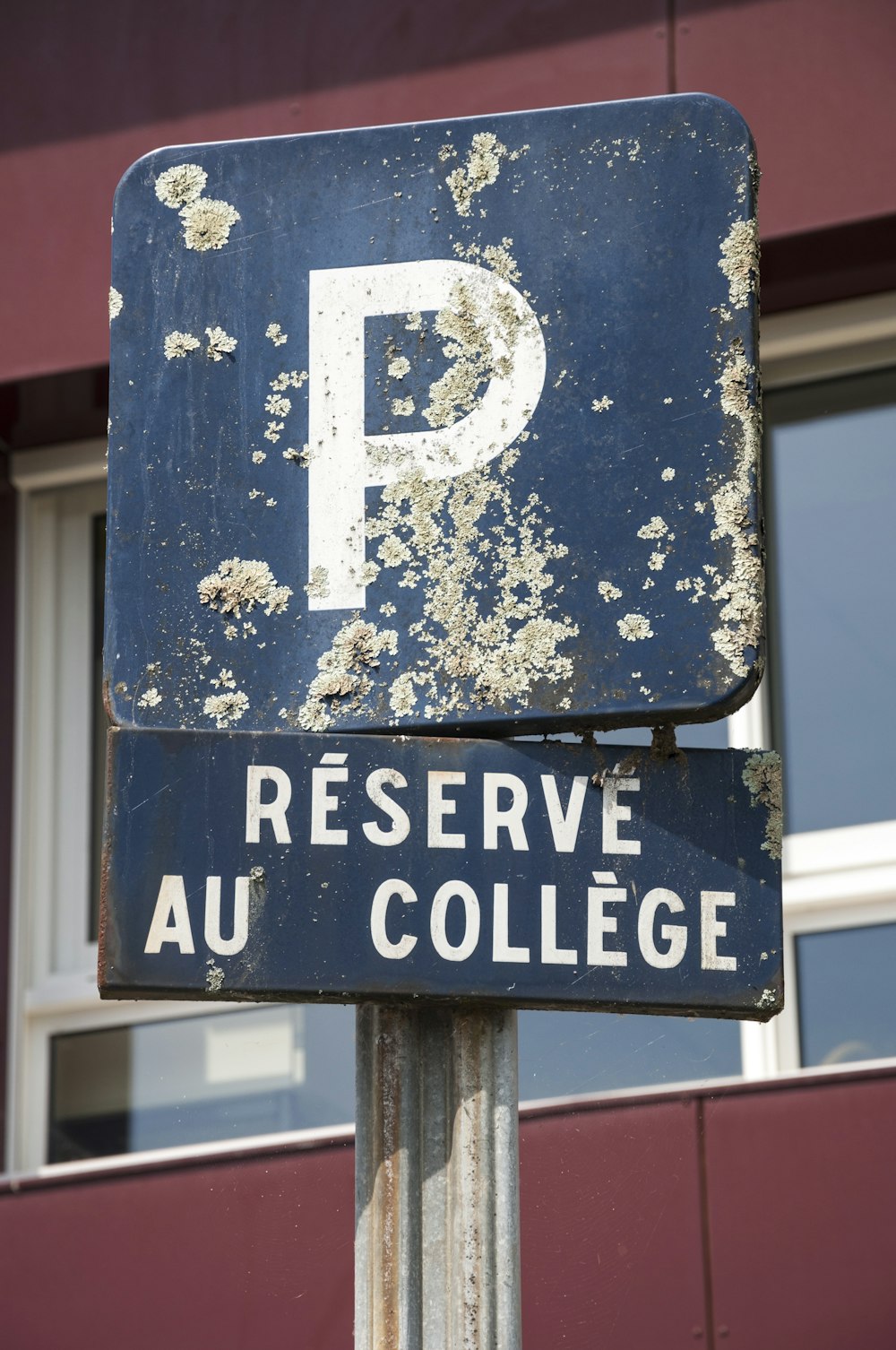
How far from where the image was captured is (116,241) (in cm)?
165

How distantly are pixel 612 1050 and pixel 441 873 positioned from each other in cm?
186

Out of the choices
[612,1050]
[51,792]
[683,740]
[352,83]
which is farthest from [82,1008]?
[352,83]

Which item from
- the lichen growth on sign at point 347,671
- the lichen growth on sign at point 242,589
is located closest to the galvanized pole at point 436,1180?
the lichen growth on sign at point 347,671

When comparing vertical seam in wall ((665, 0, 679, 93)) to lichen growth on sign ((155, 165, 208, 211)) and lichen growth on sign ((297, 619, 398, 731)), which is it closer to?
lichen growth on sign ((155, 165, 208, 211))

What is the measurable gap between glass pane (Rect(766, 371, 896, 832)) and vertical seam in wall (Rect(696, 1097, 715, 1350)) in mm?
669

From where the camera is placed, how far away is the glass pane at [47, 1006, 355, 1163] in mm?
3609

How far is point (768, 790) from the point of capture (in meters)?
1.47

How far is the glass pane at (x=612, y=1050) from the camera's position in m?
3.13

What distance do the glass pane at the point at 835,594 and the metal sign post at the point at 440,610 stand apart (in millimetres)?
2059

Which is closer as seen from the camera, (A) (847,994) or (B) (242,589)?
(B) (242,589)

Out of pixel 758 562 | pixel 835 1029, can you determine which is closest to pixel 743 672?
pixel 758 562

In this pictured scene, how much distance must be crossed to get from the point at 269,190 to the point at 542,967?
717 mm

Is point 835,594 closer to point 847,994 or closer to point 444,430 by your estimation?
point 847,994

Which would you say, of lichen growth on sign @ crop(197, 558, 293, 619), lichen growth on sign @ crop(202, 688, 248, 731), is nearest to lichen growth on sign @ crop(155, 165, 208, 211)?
lichen growth on sign @ crop(197, 558, 293, 619)
